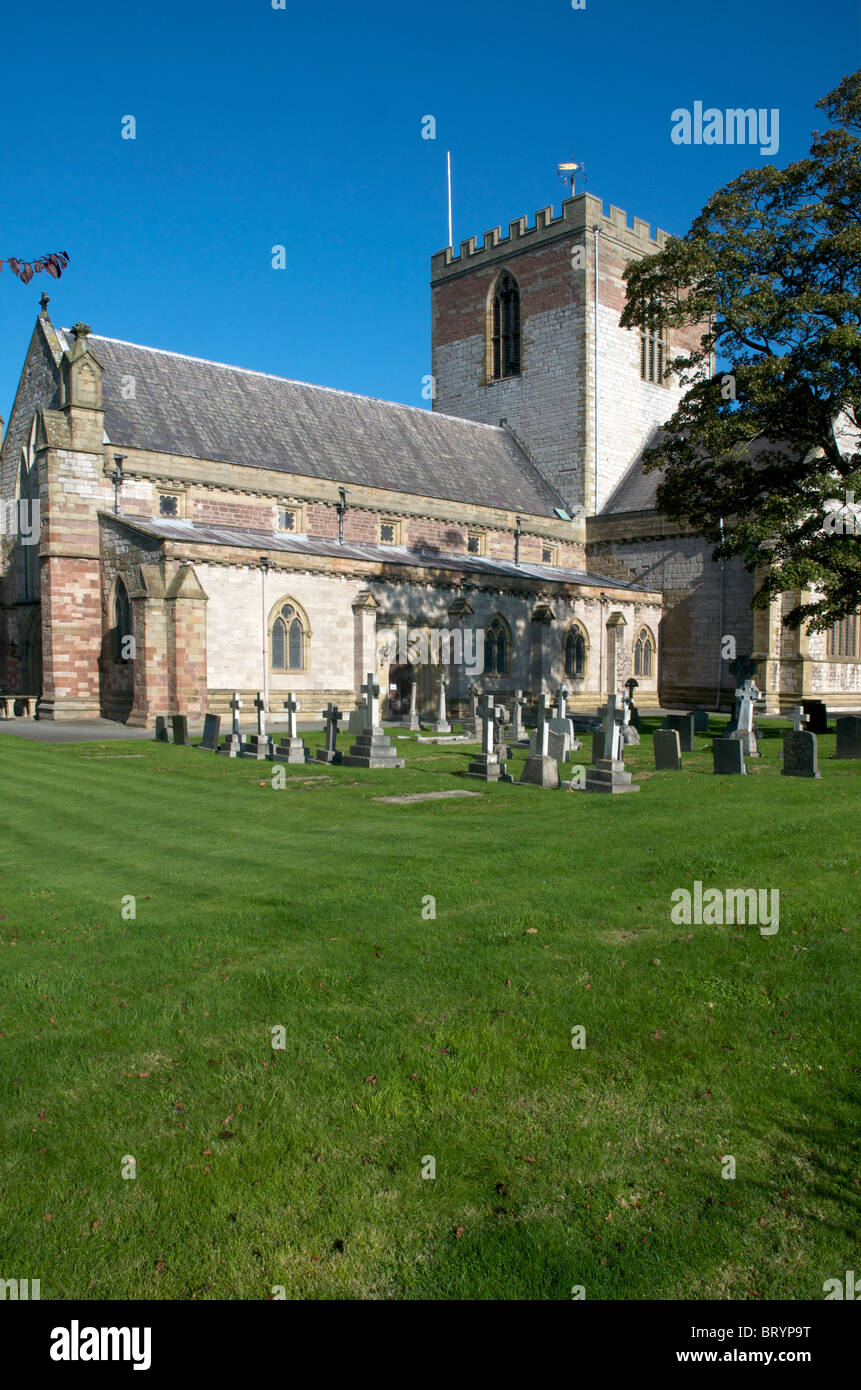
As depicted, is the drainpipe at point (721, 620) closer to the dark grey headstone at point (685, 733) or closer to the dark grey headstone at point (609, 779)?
the dark grey headstone at point (685, 733)

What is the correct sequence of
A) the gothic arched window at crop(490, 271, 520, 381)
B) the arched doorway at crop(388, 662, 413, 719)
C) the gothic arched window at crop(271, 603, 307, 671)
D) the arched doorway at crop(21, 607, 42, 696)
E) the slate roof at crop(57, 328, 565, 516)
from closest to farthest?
1. the gothic arched window at crop(271, 603, 307, 671)
2. the slate roof at crop(57, 328, 565, 516)
3. the arched doorway at crop(388, 662, 413, 719)
4. the arched doorway at crop(21, 607, 42, 696)
5. the gothic arched window at crop(490, 271, 520, 381)


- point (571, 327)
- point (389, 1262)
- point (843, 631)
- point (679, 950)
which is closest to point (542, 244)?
point (571, 327)

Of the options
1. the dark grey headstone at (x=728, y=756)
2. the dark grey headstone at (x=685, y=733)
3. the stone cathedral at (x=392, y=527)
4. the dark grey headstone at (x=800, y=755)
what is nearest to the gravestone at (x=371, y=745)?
the dark grey headstone at (x=728, y=756)

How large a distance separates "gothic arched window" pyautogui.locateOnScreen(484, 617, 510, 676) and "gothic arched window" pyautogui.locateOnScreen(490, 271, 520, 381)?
18346 millimetres

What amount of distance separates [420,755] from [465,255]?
39096 mm

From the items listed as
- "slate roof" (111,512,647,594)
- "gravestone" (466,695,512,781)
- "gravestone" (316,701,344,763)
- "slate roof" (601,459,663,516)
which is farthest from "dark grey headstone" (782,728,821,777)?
"slate roof" (601,459,663,516)

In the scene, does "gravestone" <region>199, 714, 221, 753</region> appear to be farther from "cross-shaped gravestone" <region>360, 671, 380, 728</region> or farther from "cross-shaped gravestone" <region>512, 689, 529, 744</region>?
"cross-shaped gravestone" <region>512, 689, 529, 744</region>

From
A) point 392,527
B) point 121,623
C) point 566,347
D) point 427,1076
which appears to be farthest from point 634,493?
point 427,1076

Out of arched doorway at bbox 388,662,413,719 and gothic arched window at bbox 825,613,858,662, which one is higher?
gothic arched window at bbox 825,613,858,662

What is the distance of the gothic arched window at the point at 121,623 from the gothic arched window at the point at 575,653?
18.3 metres

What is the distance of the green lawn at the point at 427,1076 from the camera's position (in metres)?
3.57

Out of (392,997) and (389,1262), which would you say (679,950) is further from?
(389,1262)

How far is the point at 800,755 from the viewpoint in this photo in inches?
626

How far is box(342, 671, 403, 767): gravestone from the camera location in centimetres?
1795
